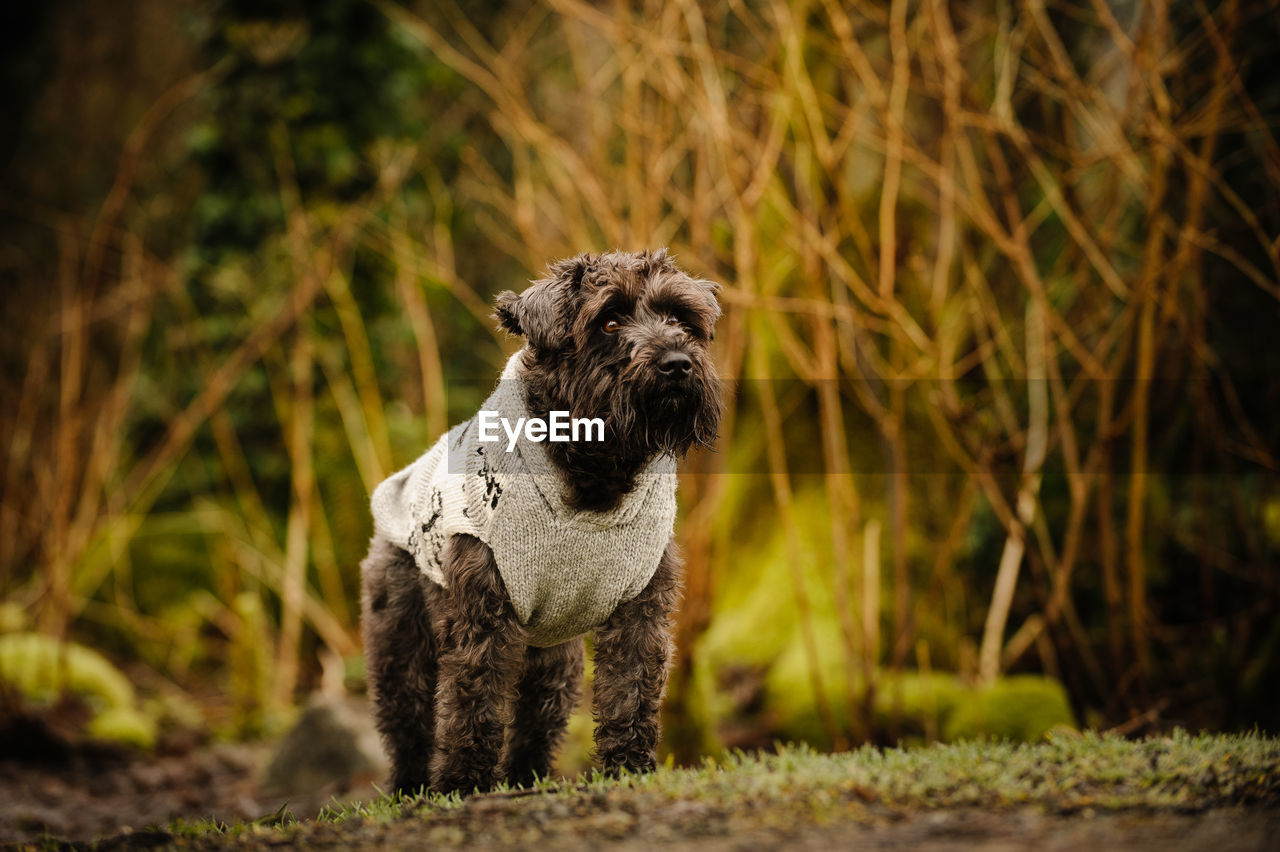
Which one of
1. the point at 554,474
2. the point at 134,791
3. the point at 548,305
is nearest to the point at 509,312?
the point at 548,305

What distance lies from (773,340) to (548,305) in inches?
223

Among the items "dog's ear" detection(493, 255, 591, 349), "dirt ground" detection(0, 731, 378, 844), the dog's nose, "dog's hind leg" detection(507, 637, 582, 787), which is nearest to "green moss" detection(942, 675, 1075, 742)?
"dog's hind leg" detection(507, 637, 582, 787)

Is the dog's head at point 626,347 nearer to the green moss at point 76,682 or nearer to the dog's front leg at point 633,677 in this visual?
the dog's front leg at point 633,677

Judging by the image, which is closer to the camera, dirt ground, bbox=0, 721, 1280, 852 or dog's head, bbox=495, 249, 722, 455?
dirt ground, bbox=0, 721, 1280, 852

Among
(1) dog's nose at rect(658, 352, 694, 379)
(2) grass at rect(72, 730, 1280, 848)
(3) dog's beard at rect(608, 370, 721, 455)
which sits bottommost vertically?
(2) grass at rect(72, 730, 1280, 848)

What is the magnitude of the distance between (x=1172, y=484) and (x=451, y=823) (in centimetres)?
745

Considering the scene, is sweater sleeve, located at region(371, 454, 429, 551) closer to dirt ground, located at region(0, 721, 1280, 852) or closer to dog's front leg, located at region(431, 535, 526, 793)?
dog's front leg, located at region(431, 535, 526, 793)

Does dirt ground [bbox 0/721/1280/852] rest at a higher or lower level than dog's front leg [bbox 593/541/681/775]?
lower

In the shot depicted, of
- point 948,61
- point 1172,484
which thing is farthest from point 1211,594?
point 948,61

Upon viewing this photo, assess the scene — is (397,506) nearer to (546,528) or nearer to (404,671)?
(404,671)

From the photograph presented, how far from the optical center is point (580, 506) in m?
3.69

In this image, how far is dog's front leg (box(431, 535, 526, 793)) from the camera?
369 cm

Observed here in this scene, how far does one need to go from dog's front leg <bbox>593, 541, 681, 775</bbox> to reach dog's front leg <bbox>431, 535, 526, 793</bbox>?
0.37m

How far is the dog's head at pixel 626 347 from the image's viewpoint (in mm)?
3557
